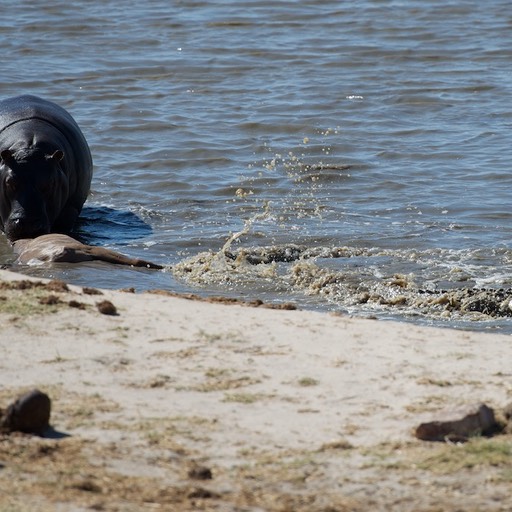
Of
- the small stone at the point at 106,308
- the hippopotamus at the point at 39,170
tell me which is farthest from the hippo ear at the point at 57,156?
the small stone at the point at 106,308

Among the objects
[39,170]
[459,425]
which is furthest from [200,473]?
[39,170]

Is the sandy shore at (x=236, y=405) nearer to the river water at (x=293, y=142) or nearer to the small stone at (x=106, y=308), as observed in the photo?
the small stone at (x=106, y=308)

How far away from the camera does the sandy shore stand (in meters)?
4.38

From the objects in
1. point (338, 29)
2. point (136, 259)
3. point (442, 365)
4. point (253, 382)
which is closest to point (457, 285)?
point (136, 259)

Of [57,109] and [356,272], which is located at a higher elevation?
[57,109]

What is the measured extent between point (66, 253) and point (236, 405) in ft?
15.1

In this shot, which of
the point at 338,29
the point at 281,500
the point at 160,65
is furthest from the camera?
the point at 338,29

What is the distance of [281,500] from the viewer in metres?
4.33

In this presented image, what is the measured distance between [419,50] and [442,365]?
13218mm

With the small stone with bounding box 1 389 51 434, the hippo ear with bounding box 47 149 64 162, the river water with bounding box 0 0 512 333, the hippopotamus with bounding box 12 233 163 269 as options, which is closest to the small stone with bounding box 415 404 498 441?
the small stone with bounding box 1 389 51 434

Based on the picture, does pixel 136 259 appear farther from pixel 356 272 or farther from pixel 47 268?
pixel 356 272

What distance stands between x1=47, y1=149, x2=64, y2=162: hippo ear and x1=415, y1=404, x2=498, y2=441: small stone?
6383mm

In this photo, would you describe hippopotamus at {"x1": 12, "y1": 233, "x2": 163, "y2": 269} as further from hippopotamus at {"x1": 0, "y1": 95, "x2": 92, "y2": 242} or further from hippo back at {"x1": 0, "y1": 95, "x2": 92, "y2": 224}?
hippo back at {"x1": 0, "y1": 95, "x2": 92, "y2": 224}

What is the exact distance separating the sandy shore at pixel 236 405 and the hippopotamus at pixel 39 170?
370cm
